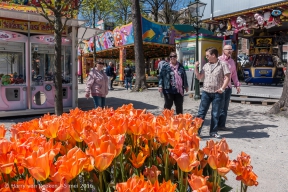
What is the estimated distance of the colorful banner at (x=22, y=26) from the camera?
311 inches

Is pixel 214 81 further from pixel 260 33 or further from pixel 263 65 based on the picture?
pixel 260 33

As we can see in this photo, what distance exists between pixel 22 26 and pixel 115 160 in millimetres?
7986

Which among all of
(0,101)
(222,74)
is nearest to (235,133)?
(222,74)

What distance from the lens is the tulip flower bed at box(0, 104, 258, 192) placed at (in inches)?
42.8

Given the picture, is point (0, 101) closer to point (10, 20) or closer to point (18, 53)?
point (18, 53)

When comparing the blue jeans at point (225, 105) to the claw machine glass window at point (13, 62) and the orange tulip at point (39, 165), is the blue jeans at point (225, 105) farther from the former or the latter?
the claw machine glass window at point (13, 62)

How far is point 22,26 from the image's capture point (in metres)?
8.14

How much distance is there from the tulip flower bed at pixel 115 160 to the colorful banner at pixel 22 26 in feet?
22.6

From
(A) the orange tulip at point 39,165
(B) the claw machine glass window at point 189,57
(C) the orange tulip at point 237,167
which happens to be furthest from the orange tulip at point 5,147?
(B) the claw machine glass window at point 189,57

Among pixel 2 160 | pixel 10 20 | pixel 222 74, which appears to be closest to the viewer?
pixel 2 160

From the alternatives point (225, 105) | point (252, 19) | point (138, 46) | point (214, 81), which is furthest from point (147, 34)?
point (214, 81)

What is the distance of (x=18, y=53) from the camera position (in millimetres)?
8406

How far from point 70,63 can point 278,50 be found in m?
15.4

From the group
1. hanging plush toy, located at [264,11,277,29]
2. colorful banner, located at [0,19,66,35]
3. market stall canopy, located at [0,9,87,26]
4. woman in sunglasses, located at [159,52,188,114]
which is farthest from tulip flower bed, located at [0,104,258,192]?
hanging plush toy, located at [264,11,277,29]
